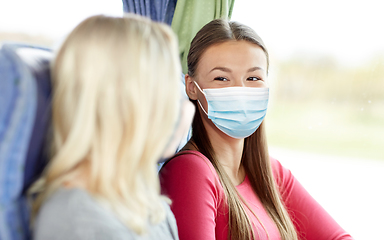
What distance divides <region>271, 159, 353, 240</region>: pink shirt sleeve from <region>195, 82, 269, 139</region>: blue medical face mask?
399 mm

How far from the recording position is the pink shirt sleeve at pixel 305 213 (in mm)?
1362

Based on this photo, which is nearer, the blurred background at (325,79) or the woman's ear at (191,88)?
the woman's ear at (191,88)

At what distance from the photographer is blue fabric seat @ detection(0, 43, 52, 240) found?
0.60 metres

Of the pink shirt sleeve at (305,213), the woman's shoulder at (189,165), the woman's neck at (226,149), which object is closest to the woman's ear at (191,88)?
the woman's neck at (226,149)

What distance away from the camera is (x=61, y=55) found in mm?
652

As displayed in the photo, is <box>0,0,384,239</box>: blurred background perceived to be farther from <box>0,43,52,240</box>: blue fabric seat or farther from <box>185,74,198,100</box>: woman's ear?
<box>0,43,52,240</box>: blue fabric seat

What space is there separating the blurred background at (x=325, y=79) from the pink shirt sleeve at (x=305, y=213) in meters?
0.76

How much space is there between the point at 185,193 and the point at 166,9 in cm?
122

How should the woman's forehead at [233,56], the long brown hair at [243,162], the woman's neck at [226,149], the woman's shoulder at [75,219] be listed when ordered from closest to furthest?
the woman's shoulder at [75,219], the long brown hair at [243,162], the woman's forehead at [233,56], the woman's neck at [226,149]

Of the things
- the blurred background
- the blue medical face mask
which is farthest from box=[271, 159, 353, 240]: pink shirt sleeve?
the blurred background

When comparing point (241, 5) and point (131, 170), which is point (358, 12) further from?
point (131, 170)

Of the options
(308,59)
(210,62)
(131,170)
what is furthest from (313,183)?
(131,170)

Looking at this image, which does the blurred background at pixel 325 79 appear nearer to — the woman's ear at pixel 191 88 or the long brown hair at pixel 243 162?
the long brown hair at pixel 243 162

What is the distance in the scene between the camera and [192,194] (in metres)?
1.07
